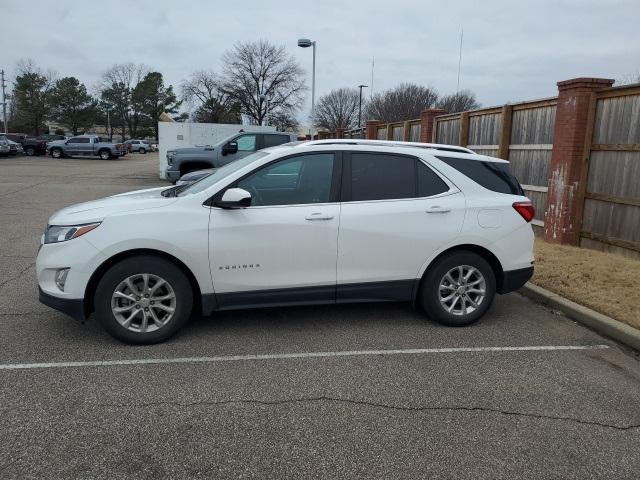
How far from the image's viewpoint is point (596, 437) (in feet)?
10.6

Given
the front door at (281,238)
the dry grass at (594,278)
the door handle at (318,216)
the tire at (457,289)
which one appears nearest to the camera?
the front door at (281,238)

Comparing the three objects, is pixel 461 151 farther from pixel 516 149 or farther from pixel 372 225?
pixel 516 149

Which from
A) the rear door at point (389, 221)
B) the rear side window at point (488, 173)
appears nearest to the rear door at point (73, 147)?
the rear door at point (389, 221)

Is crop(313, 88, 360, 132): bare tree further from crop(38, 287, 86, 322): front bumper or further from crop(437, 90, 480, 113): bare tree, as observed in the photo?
crop(38, 287, 86, 322): front bumper

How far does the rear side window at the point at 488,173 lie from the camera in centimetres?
515

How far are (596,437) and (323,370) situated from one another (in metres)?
1.89

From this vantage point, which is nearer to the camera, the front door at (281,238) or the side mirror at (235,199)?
the side mirror at (235,199)

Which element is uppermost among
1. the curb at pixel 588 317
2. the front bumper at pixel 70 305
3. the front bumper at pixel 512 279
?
the front bumper at pixel 512 279

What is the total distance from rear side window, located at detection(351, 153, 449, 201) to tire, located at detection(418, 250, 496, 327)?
2.28 ft

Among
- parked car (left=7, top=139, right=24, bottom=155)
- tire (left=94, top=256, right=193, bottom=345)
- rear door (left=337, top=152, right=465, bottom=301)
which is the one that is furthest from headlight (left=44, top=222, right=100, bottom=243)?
parked car (left=7, top=139, right=24, bottom=155)

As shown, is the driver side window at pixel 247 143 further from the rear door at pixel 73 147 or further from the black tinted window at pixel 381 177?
the rear door at pixel 73 147

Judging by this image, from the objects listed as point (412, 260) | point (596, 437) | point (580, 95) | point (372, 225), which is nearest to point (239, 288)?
point (372, 225)

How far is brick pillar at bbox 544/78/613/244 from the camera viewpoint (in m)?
7.92

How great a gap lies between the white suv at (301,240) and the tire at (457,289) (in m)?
0.01
